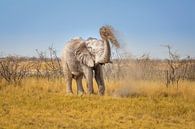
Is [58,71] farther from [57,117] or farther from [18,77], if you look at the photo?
[57,117]

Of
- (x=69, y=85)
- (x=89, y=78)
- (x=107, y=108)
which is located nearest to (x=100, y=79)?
(x=89, y=78)

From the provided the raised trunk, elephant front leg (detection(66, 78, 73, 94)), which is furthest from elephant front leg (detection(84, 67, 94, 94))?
elephant front leg (detection(66, 78, 73, 94))

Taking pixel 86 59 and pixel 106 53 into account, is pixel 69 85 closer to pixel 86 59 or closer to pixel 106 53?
pixel 86 59

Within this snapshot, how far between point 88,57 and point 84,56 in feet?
0.82

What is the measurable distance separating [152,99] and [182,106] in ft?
6.75

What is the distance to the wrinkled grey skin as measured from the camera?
18.8 metres

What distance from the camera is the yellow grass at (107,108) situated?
13212mm

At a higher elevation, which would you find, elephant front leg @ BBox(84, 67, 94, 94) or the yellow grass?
elephant front leg @ BBox(84, 67, 94, 94)

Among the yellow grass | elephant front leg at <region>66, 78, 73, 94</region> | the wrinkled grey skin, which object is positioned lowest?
the yellow grass

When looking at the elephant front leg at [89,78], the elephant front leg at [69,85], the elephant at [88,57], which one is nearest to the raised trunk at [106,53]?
the elephant at [88,57]

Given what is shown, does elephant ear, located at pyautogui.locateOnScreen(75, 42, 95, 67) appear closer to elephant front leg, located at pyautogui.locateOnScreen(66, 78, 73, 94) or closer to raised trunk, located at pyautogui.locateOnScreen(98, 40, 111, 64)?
raised trunk, located at pyautogui.locateOnScreen(98, 40, 111, 64)

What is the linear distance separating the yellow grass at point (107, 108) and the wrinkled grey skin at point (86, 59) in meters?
1.06

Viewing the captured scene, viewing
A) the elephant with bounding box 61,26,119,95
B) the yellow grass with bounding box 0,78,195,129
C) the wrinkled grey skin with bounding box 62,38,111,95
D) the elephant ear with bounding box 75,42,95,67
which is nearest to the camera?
the yellow grass with bounding box 0,78,195,129

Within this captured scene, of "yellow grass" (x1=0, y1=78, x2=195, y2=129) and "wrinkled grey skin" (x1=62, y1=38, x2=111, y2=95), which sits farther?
"wrinkled grey skin" (x1=62, y1=38, x2=111, y2=95)
